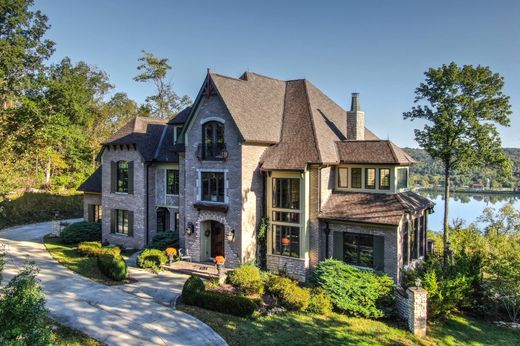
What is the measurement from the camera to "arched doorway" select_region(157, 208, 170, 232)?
1029 inches

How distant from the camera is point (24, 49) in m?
40.5

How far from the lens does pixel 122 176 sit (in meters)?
26.7

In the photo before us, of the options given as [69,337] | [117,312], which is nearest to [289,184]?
[117,312]

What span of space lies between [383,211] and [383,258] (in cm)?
231

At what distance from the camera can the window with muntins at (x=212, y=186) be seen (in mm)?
20734

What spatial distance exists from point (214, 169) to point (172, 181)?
5830 mm

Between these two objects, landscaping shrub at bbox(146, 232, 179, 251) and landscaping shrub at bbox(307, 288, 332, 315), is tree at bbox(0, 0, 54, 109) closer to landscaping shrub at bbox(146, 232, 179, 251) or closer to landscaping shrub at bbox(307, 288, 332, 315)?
landscaping shrub at bbox(146, 232, 179, 251)

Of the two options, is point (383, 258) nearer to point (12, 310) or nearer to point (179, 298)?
point (179, 298)

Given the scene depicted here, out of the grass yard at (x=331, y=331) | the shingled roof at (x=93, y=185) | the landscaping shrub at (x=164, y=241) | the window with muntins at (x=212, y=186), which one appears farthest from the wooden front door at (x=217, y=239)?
the shingled roof at (x=93, y=185)

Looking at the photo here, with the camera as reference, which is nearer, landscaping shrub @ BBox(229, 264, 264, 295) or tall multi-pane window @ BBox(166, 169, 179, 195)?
landscaping shrub @ BBox(229, 264, 264, 295)

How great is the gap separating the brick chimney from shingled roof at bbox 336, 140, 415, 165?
2.26 meters

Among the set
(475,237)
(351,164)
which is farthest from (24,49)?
(475,237)

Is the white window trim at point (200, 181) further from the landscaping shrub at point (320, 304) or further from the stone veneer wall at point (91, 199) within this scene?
the stone veneer wall at point (91, 199)

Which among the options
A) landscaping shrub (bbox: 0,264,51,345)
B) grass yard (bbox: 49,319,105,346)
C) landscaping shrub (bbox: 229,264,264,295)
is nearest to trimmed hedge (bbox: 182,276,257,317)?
landscaping shrub (bbox: 229,264,264,295)
